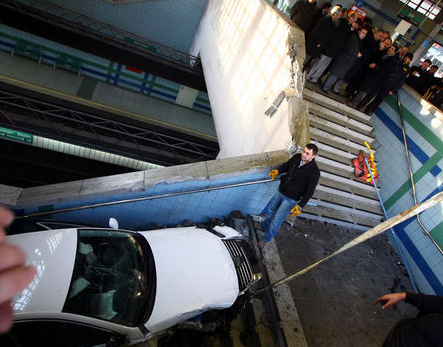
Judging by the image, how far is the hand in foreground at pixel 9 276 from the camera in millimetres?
831

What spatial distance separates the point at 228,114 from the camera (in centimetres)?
694

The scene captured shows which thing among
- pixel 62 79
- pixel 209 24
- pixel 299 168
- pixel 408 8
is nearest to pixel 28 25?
pixel 62 79

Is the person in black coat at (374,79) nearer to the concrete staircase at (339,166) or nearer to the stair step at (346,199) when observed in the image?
the concrete staircase at (339,166)

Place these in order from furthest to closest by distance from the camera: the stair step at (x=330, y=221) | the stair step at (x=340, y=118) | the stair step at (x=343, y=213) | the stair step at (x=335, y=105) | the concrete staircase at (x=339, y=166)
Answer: the stair step at (x=335, y=105), the stair step at (x=340, y=118), the concrete staircase at (x=339, y=166), the stair step at (x=343, y=213), the stair step at (x=330, y=221)

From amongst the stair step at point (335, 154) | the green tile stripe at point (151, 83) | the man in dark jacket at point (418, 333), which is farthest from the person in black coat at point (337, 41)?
the green tile stripe at point (151, 83)

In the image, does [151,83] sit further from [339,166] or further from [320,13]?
[339,166]

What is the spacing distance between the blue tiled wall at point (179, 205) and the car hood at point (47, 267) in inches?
33.2

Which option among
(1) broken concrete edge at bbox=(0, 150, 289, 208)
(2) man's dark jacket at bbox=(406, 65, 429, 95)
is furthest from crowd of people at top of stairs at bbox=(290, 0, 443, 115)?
(1) broken concrete edge at bbox=(0, 150, 289, 208)

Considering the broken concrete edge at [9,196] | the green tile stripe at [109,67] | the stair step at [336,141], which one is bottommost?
the green tile stripe at [109,67]

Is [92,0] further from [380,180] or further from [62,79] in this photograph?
[380,180]

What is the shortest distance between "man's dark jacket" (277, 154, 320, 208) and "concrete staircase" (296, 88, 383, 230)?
5.42 ft

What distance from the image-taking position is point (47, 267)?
2.70 m

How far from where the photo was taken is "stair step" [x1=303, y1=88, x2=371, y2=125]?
7.11 m

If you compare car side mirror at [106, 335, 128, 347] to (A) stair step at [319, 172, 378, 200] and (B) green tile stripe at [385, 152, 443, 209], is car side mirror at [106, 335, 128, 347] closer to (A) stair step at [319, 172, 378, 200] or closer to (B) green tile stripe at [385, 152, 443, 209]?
(A) stair step at [319, 172, 378, 200]
